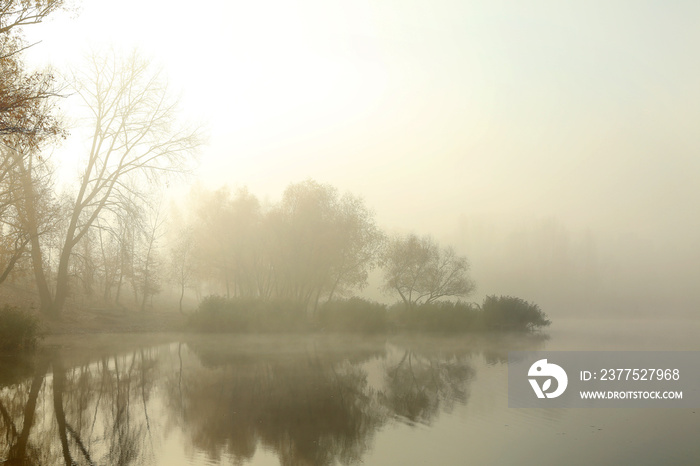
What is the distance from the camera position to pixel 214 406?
37.4 ft

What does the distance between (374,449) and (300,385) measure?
5890 mm

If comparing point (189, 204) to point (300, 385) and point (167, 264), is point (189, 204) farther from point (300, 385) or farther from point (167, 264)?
point (300, 385)

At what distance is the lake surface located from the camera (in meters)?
8.20

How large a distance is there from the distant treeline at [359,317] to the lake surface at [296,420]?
15.9 m

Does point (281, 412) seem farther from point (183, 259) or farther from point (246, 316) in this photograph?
point (183, 259)

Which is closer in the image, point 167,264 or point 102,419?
point 102,419

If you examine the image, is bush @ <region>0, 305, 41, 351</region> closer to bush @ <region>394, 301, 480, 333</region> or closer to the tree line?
the tree line

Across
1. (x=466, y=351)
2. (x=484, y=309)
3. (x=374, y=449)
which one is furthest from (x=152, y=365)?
(x=484, y=309)

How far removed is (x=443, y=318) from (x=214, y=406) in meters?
38.0

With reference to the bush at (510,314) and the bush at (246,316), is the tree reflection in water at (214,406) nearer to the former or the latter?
the bush at (246,316)

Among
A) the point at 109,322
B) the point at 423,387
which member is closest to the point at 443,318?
the point at 109,322

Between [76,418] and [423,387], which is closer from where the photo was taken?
[76,418]

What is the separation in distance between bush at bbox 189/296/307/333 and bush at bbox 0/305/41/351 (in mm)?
13613

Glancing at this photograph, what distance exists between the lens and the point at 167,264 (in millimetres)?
55719
